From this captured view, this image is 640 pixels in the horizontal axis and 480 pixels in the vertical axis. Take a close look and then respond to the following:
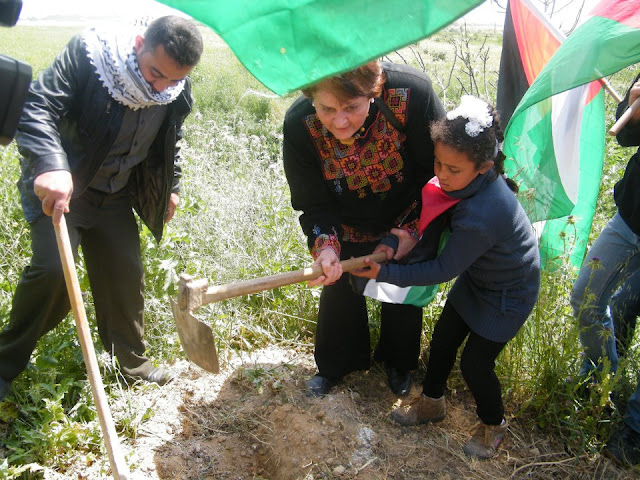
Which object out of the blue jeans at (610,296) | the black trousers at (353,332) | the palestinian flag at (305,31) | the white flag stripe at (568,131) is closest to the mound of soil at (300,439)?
the black trousers at (353,332)

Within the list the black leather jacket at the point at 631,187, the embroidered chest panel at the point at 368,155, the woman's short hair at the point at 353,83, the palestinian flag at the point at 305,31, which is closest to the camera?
the palestinian flag at the point at 305,31

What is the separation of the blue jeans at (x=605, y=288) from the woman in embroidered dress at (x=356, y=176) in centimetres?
79

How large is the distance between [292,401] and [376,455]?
51cm

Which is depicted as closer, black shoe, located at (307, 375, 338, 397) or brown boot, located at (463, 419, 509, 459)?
brown boot, located at (463, 419, 509, 459)

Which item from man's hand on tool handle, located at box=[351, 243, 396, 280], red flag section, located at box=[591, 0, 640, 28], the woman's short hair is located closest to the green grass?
the woman's short hair

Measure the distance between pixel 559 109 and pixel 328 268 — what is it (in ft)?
5.17

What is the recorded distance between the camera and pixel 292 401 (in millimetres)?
2963

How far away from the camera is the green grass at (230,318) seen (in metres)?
2.67

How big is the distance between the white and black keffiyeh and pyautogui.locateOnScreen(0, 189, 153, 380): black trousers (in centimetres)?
51

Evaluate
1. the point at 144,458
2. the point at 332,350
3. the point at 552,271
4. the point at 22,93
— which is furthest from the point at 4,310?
the point at 552,271

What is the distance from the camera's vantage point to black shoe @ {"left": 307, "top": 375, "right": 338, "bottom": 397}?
302 centimetres

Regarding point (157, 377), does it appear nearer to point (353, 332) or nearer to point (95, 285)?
point (95, 285)

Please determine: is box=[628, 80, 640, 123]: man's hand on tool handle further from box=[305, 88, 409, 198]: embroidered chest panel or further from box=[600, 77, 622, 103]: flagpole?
box=[305, 88, 409, 198]: embroidered chest panel

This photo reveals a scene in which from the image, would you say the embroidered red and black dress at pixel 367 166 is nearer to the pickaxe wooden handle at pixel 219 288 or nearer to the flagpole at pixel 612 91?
the pickaxe wooden handle at pixel 219 288
